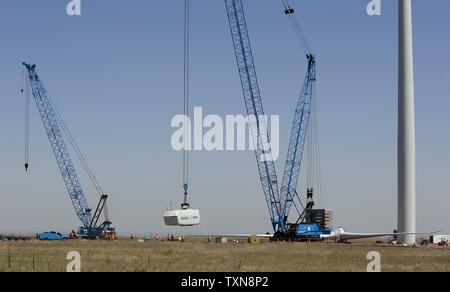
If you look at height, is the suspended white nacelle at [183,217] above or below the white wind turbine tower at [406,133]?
below

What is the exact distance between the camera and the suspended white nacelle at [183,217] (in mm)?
79750

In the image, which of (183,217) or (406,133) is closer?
(183,217)

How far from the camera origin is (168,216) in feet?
266

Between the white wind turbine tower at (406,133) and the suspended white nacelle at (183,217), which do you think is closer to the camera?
the suspended white nacelle at (183,217)

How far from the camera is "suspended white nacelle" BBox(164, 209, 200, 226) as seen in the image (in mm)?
79750

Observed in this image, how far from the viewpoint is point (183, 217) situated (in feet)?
262

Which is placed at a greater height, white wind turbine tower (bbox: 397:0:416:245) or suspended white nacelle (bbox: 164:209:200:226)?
white wind turbine tower (bbox: 397:0:416:245)

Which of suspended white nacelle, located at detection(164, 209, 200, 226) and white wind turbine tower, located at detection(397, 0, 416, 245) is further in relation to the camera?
white wind turbine tower, located at detection(397, 0, 416, 245)

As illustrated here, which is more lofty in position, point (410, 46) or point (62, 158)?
point (410, 46)

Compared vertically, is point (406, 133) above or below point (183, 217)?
above
